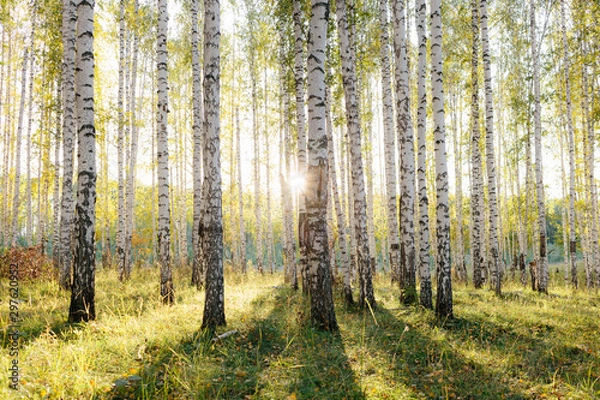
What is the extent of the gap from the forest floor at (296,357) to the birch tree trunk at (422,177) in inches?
27.5

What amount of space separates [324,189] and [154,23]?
1623 centimetres

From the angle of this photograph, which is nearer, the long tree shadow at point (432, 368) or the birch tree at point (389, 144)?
the long tree shadow at point (432, 368)

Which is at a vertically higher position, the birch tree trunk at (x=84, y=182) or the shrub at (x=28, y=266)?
the birch tree trunk at (x=84, y=182)

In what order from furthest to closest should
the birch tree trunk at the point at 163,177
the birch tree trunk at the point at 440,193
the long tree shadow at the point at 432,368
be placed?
the birch tree trunk at the point at 163,177
the birch tree trunk at the point at 440,193
the long tree shadow at the point at 432,368

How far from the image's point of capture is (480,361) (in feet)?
16.9

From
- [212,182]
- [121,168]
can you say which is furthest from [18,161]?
[212,182]

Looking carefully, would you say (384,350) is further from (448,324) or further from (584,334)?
(584,334)

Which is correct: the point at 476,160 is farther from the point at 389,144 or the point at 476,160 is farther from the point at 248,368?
the point at 248,368

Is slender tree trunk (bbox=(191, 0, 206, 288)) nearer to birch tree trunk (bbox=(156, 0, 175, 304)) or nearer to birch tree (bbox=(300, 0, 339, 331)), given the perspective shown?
birch tree trunk (bbox=(156, 0, 175, 304))

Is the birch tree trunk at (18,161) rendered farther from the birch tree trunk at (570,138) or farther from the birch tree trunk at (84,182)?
the birch tree trunk at (570,138)

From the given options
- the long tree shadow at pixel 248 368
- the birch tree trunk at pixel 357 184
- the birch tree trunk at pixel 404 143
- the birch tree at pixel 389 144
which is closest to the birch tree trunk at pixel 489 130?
the birch tree at pixel 389 144

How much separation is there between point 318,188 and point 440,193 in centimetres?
301

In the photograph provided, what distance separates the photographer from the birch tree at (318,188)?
6102 millimetres

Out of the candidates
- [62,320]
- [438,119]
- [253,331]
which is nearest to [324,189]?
[253,331]
